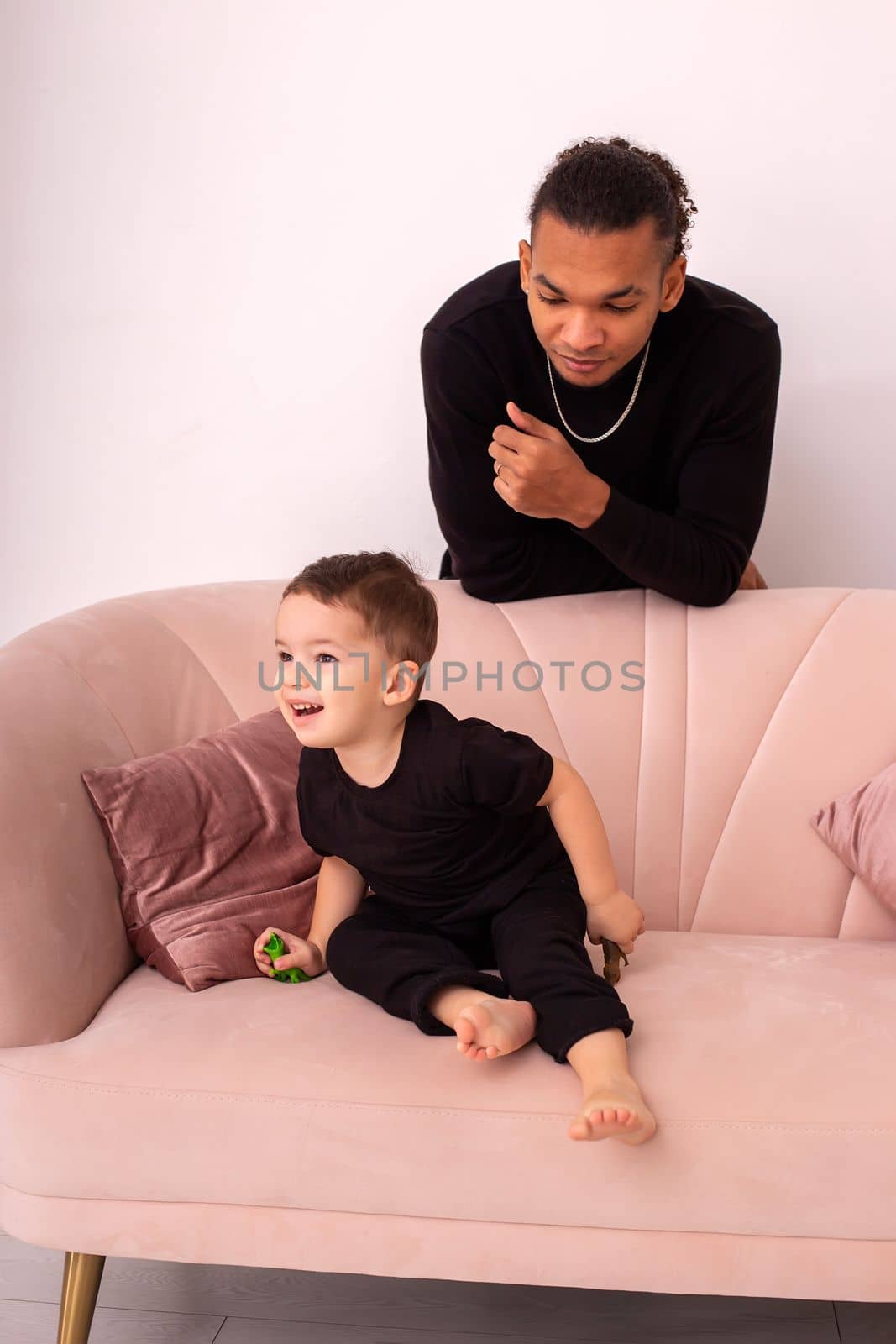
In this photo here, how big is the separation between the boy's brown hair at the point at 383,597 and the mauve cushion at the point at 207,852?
1.05 feet

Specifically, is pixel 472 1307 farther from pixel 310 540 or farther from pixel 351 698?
pixel 310 540

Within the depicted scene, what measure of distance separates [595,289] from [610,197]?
12 centimetres

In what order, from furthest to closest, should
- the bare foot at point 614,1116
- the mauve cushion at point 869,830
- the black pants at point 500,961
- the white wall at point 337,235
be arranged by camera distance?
the white wall at point 337,235 < the mauve cushion at point 869,830 < the black pants at point 500,961 < the bare foot at point 614,1116

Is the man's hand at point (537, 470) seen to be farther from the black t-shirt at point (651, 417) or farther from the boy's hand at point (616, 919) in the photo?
the boy's hand at point (616, 919)

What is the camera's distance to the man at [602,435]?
6.03 ft

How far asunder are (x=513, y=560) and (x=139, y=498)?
97cm

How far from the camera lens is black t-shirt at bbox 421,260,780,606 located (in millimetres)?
1942

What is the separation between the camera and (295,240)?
Answer: 8.08 feet

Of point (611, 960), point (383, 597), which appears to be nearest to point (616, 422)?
point (383, 597)

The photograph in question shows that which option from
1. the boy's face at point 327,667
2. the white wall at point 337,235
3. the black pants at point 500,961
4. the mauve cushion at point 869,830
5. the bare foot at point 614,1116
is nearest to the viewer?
the bare foot at point 614,1116

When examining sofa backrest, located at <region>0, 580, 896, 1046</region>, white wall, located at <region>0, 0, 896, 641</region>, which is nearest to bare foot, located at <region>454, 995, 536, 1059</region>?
sofa backrest, located at <region>0, 580, 896, 1046</region>

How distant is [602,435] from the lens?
1.98m

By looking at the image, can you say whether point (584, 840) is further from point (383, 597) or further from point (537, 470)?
point (537, 470)

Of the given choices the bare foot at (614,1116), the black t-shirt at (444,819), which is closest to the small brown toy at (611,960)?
the black t-shirt at (444,819)
